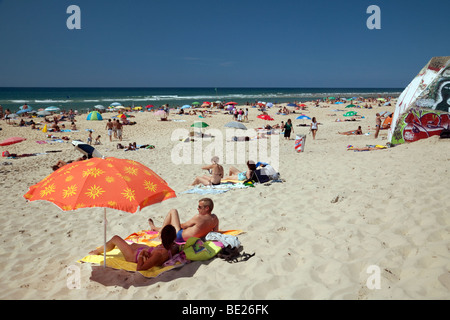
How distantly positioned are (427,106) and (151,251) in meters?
11.2

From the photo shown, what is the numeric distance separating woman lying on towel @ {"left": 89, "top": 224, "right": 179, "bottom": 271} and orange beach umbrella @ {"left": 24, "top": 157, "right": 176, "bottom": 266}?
0.55 metres

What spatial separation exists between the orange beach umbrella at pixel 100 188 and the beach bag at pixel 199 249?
829 mm

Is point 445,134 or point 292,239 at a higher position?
point 445,134

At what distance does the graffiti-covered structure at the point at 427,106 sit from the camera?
10359 millimetres

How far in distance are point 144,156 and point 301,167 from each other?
6.98 m

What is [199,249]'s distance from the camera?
12.4ft

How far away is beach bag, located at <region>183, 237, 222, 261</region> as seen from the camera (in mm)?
3734

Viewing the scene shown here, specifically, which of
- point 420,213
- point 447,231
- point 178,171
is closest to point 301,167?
point 178,171

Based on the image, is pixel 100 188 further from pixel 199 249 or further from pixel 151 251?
pixel 199 249

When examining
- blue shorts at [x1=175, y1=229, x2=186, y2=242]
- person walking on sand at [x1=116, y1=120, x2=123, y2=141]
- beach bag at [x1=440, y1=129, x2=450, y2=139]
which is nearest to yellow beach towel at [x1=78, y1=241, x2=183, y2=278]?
blue shorts at [x1=175, y1=229, x2=186, y2=242]

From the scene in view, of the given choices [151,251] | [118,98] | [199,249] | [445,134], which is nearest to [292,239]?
[199,249]

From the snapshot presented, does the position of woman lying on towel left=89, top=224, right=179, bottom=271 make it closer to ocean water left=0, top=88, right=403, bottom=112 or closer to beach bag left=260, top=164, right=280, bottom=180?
beach bag left=260, top=164, right=280, bottom=180

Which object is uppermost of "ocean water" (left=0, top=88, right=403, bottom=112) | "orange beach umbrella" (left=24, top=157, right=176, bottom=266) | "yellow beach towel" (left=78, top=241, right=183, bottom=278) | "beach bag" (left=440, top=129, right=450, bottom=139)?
"ocean water" (left=0, top=88, right=403, bottom=112)
